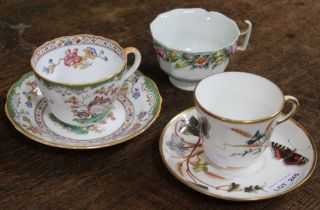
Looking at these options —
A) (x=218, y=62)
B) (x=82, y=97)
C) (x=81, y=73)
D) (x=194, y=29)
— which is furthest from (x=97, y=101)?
(x=194, y=29)

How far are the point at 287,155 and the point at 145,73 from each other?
36cm

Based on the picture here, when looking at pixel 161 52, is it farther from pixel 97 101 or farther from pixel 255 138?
pixel 255 138

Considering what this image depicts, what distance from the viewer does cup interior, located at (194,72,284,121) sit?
709 millimetres

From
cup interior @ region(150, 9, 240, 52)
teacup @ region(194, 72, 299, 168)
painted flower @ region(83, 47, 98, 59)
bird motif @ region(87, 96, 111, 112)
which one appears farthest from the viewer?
cup interior @ region(150, 9, 240, 52)

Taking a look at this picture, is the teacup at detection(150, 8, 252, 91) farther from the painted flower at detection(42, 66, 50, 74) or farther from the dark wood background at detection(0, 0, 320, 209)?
the painted flower at detection(42, 66, 50, 74)

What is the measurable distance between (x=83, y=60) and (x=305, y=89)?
43 cm

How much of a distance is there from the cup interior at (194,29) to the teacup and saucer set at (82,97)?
6.1 inches

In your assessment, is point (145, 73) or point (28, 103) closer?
point (28, 103)

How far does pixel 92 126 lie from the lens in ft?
2.56

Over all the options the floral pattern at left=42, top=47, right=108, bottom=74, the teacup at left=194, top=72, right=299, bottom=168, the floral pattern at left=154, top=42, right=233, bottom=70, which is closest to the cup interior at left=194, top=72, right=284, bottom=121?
the teacup at left=194, top=72, right=299, bottom=168

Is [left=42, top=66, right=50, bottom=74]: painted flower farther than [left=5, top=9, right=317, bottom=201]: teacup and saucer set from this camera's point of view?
Yes

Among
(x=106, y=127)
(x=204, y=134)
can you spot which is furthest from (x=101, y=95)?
(x=204, y=134)

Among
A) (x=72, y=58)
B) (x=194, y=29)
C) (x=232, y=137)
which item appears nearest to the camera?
(x=232, y=137)

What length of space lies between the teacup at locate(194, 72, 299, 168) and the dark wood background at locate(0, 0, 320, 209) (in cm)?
7
